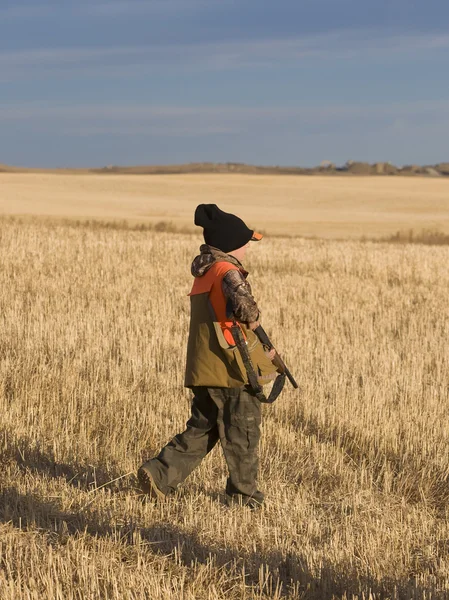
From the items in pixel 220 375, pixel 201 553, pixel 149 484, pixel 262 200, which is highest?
pixel 262 200

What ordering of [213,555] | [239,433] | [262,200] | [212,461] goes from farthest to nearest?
1. [262,200]
2. [212,461]
3. [239,433]
4. [213,555]

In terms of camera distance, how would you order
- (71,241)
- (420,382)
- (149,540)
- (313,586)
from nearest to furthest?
(313,586)
(149,540)
(420,382)
(71,241)

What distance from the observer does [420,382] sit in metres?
8.18

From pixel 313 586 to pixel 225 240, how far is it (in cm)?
192

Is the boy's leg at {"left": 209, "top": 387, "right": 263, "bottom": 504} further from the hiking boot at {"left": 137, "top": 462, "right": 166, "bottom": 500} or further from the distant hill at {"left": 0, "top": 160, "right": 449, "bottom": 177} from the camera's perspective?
the distant hill at {"left": 0, "top": 160, "right": 449, "bottom": 177}

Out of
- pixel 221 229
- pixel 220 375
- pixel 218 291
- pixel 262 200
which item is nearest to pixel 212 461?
pixel 220 375

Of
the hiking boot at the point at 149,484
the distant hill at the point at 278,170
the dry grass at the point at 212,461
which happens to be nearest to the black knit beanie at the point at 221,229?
the hiking boot at the point at 149,484

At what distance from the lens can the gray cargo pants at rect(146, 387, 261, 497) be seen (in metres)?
4.93

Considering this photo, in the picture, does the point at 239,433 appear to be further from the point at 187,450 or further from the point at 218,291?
the point at 218,291

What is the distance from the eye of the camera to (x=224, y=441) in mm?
4953

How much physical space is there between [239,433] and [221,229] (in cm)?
111

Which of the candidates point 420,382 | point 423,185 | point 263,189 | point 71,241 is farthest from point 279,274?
point 423,185

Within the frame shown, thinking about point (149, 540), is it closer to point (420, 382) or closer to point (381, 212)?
point (420, 382)

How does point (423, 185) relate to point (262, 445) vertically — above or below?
above
